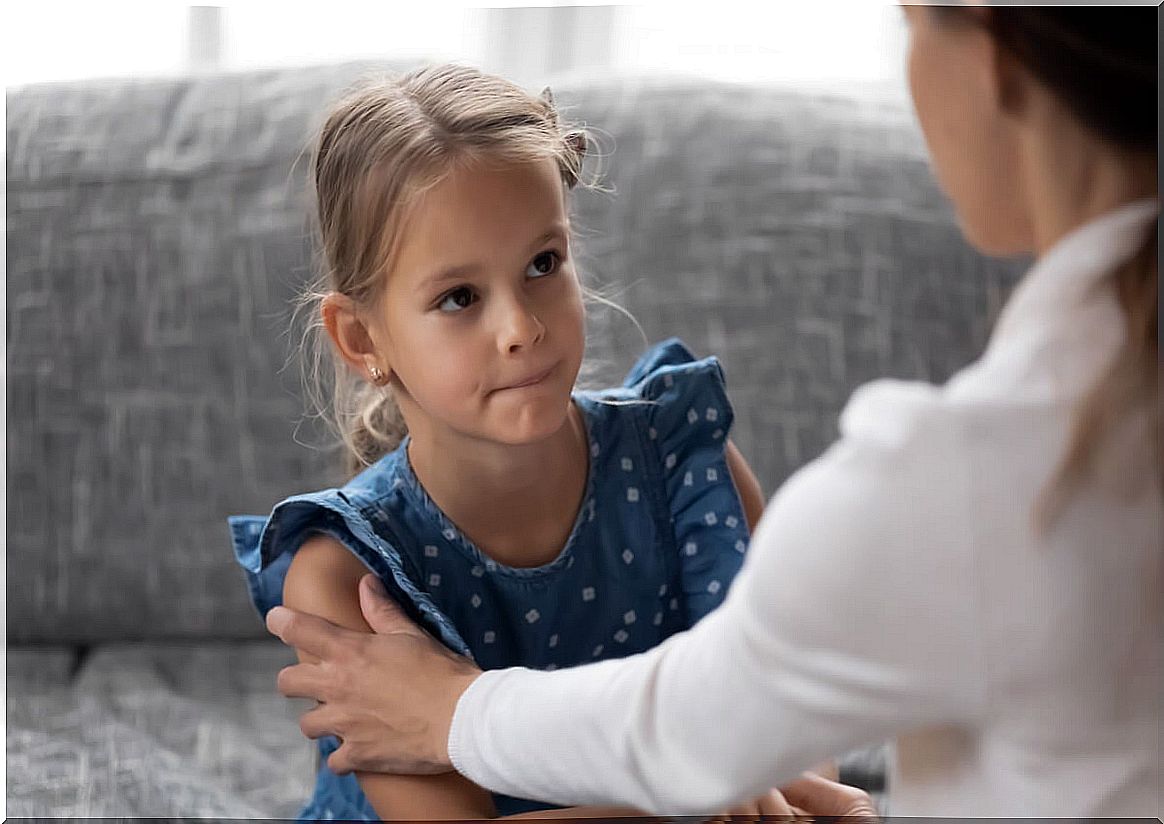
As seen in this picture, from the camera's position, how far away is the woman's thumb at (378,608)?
3.06 feet

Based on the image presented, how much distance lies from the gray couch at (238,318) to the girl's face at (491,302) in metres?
0.54

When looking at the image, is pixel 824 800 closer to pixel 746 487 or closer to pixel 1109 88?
pixel 746 487

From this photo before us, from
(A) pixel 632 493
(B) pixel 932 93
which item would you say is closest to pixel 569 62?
(A) pixel 632 493

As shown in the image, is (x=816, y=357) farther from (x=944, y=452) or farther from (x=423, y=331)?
(x=944, y=452)

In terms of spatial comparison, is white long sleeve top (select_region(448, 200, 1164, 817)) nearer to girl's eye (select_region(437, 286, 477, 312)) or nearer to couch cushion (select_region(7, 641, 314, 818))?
girl's eye (select_region(437, 286, 477, 312))

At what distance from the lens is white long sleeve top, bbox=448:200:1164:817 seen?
1.85ft

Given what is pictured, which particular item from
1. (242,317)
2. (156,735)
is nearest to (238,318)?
(242,317)

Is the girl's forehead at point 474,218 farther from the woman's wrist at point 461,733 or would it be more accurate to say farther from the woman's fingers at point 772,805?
the woman's fingers at point 772,805

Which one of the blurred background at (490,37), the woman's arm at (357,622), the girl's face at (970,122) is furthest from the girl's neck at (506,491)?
the blurred background at (490,37)

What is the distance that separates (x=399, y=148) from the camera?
0.98 metres

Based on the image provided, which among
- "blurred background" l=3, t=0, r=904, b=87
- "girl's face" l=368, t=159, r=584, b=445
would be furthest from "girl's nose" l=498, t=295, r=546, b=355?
"blurred background" l=3, t=0, r=904, b=87

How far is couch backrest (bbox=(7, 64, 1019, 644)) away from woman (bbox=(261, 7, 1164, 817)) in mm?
884

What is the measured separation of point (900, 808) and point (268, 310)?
1034 millimetres

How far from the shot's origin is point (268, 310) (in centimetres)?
154
